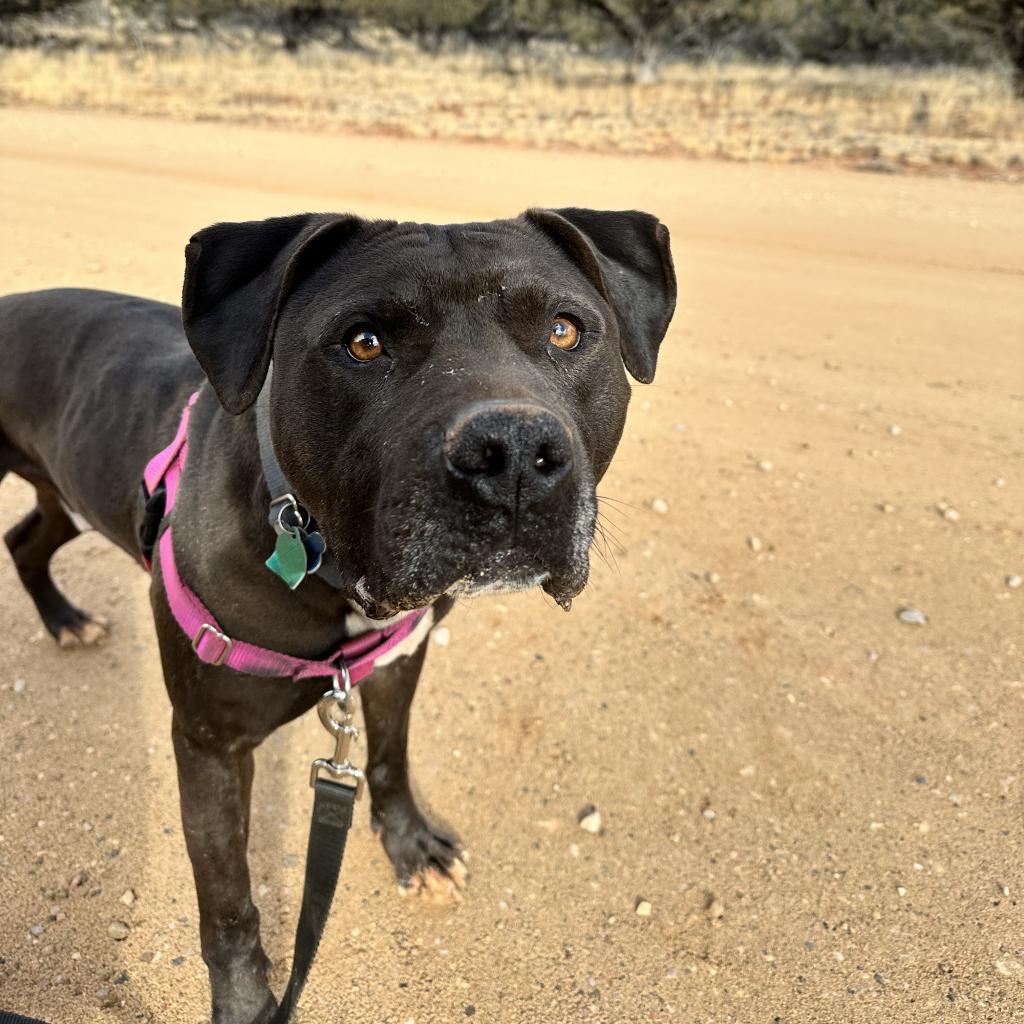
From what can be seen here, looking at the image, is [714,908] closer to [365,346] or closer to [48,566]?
[365,346]

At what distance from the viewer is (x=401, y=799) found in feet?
9.87

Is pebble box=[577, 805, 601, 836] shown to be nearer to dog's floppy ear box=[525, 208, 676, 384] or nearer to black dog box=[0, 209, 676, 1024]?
black dog box=[0, 209, 676, 1024]

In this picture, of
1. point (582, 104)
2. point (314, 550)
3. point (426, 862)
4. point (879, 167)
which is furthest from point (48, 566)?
point (582, 104)

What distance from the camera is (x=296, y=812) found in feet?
10.3

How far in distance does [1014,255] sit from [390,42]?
45706mm

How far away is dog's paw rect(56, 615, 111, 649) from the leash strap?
2065 mm

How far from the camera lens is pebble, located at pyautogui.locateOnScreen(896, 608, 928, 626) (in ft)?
13.3

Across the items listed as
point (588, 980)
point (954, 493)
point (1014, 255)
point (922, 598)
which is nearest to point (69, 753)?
point (588, 980)

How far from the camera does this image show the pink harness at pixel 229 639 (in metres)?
2.07

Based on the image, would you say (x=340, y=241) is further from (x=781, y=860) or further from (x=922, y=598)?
(x=922, y=598)

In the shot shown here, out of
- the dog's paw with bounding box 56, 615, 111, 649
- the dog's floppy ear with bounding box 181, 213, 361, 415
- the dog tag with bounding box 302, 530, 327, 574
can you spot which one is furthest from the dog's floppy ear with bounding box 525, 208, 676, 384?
the dog's paw with bounding box 56, 615, 111, 649

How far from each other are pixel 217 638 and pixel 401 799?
3.98 ft

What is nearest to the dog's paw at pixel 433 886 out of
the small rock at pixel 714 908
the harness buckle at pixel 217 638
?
the small rock at pixel 714 908

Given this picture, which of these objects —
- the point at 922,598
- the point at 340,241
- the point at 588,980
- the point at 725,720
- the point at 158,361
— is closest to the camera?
the point at 340,241
